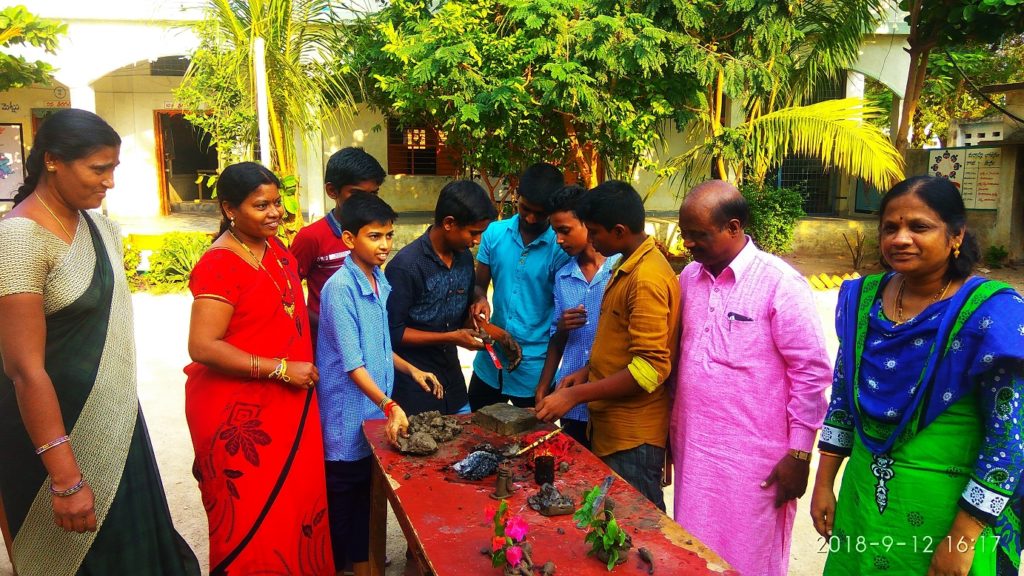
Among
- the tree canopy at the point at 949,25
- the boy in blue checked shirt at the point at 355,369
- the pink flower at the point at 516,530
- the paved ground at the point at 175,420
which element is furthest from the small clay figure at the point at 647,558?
the tree canopy at the point at 949,25

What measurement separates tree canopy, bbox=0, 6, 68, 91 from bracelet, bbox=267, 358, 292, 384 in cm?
855

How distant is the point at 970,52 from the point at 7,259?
18.2 m

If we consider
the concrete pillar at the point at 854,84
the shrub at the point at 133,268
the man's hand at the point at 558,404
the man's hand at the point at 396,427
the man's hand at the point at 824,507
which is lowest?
the shrub at the point at 133,268

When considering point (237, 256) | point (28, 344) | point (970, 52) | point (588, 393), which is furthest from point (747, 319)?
point (970, 52)

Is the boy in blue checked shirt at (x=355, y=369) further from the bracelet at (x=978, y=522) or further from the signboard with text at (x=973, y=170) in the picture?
the signboard with text at (x=973, y=170)

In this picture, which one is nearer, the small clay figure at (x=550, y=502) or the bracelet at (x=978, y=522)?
the bracelet at (x=978, y=522)

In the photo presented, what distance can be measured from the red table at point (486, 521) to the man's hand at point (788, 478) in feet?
1.66

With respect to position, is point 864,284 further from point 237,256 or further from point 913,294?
point 237,256

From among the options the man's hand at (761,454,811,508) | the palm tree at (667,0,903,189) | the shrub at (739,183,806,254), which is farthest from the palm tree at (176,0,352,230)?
the shrub at (739,183,806,254)

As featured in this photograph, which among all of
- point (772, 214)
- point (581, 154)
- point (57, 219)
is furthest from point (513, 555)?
point (772, 214)

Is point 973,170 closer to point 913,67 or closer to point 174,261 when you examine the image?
point 913,67

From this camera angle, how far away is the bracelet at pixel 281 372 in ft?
8.68

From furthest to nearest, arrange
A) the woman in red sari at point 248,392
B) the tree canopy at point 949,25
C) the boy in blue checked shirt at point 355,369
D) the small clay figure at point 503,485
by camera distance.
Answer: the tree canopy at point 949,25 → the boy in blue checked shirt at point 355,369 → the woman in red sari at point 248,392 → the small clay figure at point 503,485

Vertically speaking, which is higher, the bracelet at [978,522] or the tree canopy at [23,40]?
the tree canopy at [23,40]
